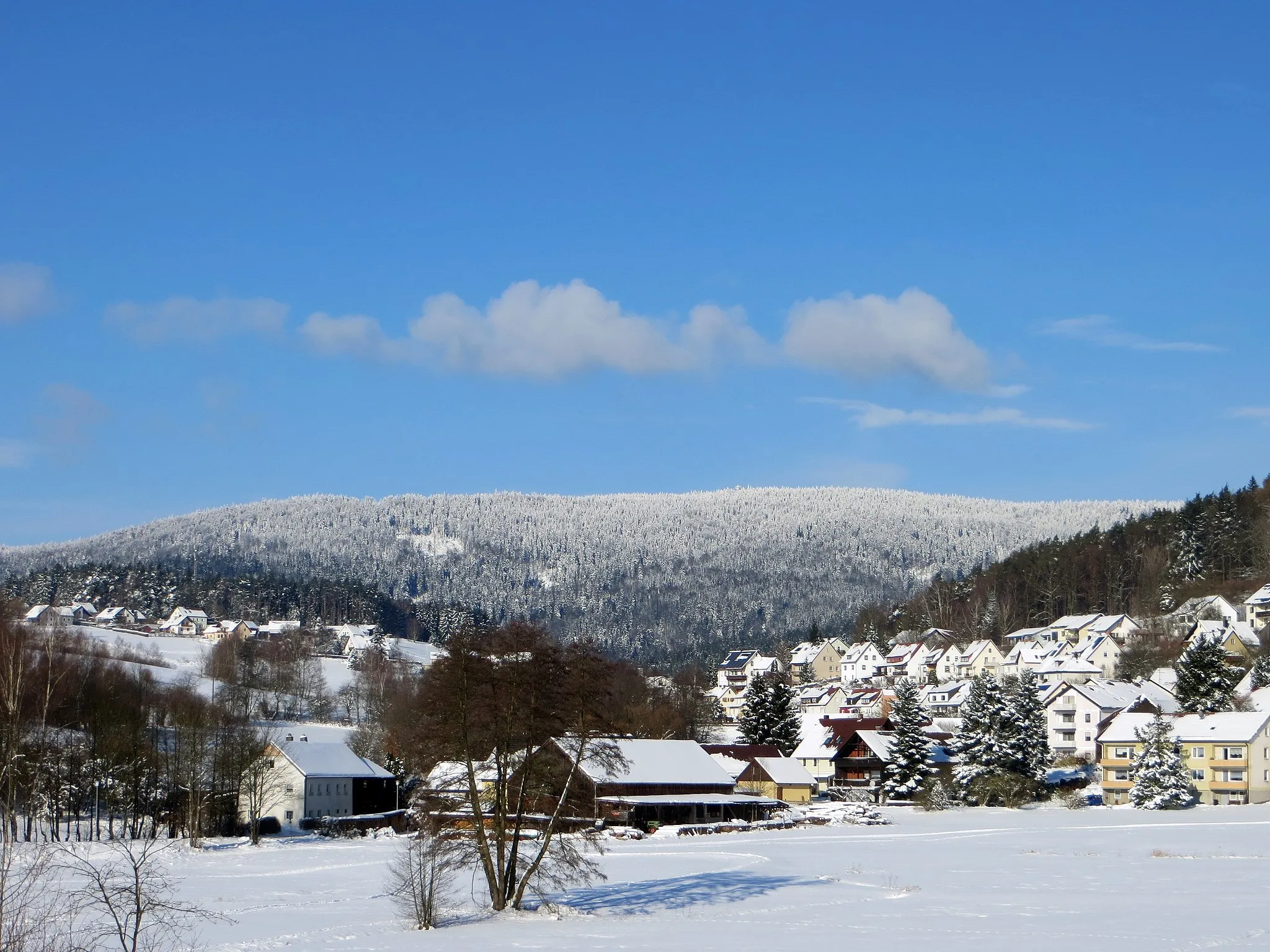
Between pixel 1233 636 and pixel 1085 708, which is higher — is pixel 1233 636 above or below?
above

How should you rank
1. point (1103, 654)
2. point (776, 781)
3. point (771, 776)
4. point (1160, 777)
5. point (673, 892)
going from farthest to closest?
point (1103, 654), point (771, 776), point (776, 781), point (1160, 777), point (673, 892)

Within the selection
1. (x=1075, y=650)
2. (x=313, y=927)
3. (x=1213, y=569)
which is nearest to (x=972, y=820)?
(x=313, y=927)

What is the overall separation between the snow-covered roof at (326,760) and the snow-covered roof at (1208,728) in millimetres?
47180

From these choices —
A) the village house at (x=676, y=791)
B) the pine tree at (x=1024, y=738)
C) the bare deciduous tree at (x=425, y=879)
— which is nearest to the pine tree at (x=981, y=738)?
the pine tree at (x=1024, y=738)

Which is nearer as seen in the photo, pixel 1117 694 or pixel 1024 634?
pixel 1117 694

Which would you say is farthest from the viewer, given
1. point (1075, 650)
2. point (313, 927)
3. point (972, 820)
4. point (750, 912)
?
point (1075, 650)

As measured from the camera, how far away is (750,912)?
32.4 m

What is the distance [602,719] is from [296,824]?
4904 cm

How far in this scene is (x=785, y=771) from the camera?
8581cm

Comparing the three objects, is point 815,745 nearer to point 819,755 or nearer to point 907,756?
point 819,755

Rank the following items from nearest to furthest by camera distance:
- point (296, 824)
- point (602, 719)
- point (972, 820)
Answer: point (602, 719) < point (972, 820) < point (296, 824)

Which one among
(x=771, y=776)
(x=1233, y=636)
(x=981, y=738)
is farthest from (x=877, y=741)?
(x=1233, y=636)

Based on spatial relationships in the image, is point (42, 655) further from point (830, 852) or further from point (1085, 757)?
point (1085, 757)

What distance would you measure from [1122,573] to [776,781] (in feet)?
275
